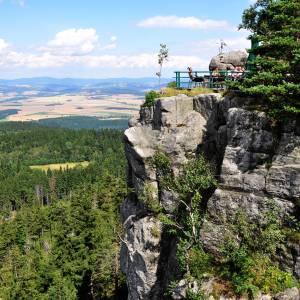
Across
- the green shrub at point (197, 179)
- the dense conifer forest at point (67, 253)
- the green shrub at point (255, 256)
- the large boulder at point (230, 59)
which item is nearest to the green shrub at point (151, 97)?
the green shrub at point (197, 179)

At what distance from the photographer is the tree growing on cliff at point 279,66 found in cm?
2822

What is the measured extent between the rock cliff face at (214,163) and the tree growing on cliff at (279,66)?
1.32 m

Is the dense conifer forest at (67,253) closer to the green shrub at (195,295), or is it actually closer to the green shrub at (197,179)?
the green shrub at (197,179)

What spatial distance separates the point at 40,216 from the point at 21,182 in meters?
70.5

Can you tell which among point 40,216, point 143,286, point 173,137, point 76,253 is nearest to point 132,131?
point 173,137

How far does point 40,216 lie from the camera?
9794 centimetres

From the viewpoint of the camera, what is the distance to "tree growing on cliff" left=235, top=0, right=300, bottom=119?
28.2m

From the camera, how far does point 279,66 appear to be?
95.3 ft

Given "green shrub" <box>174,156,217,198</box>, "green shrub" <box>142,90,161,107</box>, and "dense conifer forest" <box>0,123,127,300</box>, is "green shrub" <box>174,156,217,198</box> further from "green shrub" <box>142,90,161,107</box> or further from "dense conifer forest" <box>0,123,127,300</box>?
"dense conifer forest" <box>0,123,127,300</box>

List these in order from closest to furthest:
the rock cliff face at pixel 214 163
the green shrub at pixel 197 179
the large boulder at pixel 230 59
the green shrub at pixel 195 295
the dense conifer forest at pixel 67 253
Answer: the green shrub at pixel 195 295
the rock cliff face at pixel 214 163
the green shrub at pixel 197 179
the large boulder at pixel 230 59
the dense conifer forest at pixel 67 253

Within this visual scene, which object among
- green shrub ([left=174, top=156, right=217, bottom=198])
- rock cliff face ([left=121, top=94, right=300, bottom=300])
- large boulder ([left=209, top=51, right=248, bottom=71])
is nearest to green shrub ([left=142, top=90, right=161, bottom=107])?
rock cliff face ([left=121, top=94, right=300, bottom=300])

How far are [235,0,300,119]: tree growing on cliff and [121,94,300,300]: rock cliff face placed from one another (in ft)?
4.34

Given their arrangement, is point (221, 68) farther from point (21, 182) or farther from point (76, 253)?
point (21, 182)

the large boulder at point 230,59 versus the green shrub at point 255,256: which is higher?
the large boulder at point 230,59
